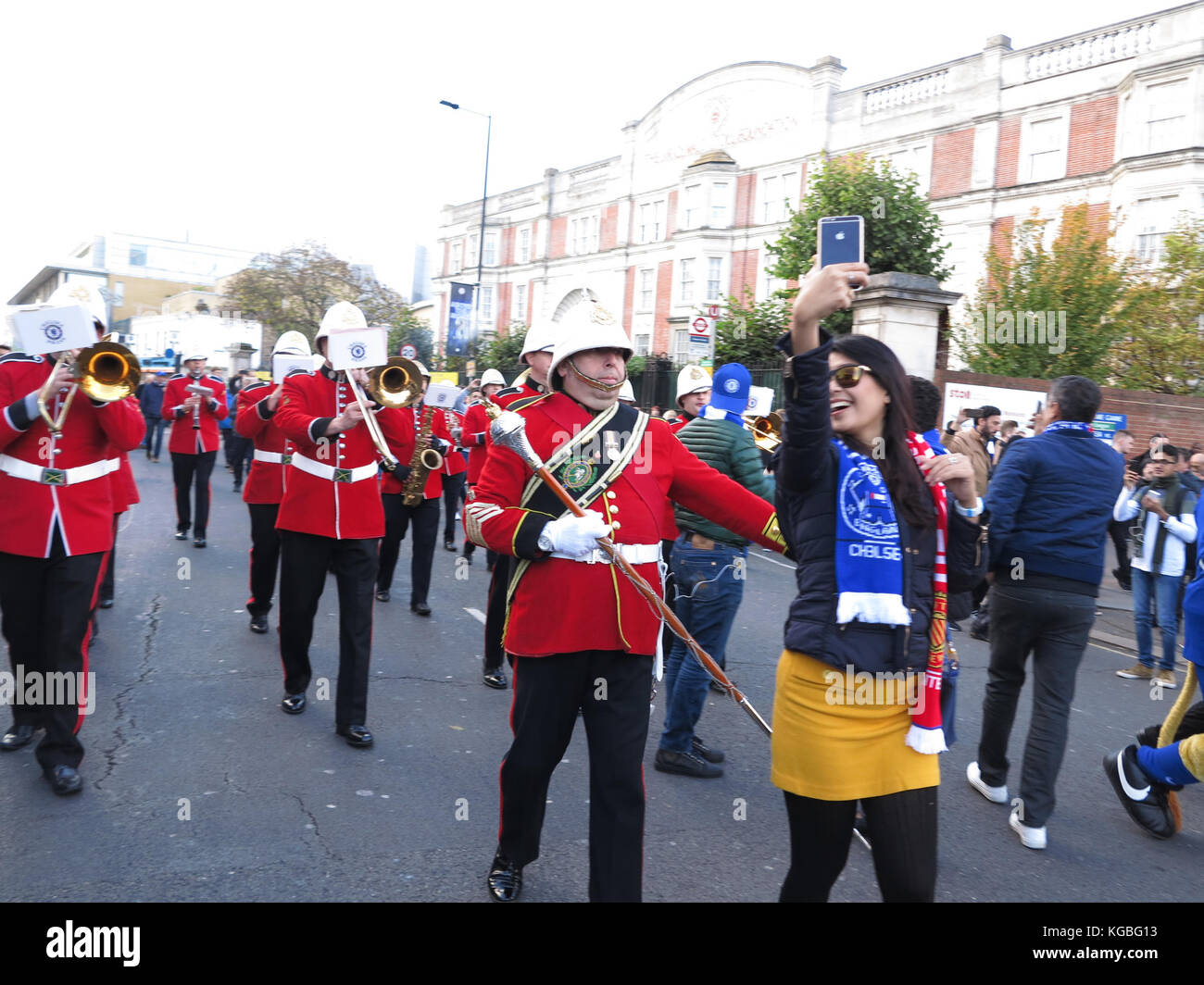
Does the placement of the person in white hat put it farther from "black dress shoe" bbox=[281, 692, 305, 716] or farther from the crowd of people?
"black dress shoe" bbox=[281, 692, 305, 716]

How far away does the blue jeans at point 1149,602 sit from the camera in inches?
309

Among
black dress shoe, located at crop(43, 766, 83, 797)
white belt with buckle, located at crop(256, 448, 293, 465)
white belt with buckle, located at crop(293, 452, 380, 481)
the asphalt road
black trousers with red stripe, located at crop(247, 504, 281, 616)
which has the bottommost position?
the asphalt road

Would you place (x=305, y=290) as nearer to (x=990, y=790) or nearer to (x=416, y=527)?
(x=416, y=527)

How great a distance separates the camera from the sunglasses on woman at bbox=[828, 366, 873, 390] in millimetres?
2762

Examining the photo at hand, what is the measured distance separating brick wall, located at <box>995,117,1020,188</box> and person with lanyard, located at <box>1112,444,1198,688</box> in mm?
23702

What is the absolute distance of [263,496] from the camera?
7.87 m

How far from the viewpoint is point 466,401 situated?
14.7m

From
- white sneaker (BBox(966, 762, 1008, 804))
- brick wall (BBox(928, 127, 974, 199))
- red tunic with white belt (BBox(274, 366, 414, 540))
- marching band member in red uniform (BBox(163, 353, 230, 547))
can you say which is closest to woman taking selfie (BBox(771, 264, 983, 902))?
white sneaker (BBox(966, 762, 1008, 804))

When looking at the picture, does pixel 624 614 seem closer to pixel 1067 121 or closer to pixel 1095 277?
pixel 1095 277

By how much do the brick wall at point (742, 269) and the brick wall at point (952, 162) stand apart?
8.20 metres

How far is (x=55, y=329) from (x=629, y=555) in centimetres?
283

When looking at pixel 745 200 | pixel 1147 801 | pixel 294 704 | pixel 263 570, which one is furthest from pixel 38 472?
pixel 745 200

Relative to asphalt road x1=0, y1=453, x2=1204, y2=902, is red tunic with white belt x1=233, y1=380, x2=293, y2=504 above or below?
above
